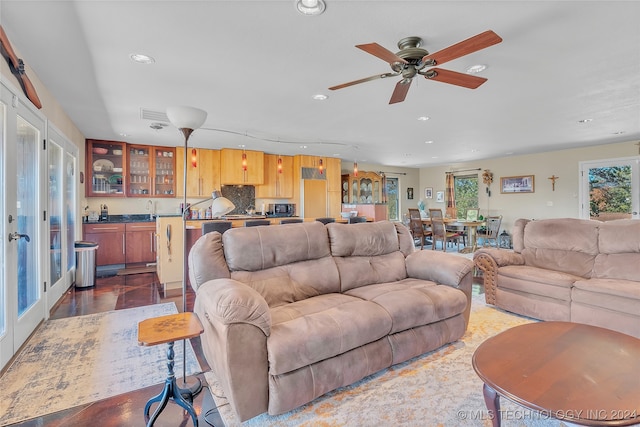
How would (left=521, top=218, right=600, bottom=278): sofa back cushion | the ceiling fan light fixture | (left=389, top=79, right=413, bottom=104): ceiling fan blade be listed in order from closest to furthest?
the ceiling fan light fixture, (left=389, top=79, right=413, bottom=104): ceiling fan blade, (left=521, top=218, right=600, bottom=278): sofa back cushion

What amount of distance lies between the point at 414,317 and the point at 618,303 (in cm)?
190

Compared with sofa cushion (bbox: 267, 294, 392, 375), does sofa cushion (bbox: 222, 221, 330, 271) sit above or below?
above

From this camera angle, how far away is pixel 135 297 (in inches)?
154

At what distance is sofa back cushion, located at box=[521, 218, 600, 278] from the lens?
319 cm

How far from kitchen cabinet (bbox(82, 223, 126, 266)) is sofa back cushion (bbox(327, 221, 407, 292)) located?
15.6 feet

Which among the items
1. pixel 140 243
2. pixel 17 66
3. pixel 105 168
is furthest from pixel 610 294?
pixel 105 168

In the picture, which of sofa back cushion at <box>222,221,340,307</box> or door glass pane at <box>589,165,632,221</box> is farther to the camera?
door glass pane at <box>589,165,632,221</box>

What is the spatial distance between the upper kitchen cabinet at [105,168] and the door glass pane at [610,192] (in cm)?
990

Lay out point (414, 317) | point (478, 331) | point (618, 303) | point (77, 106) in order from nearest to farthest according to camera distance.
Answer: point (414, 317), point (618, 303), point (478, 331), point (77, 106)

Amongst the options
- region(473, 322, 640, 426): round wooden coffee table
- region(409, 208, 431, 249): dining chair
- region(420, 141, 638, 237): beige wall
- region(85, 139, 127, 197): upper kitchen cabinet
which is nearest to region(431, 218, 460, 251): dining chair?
region(409, 208, 431, 249): dining chair

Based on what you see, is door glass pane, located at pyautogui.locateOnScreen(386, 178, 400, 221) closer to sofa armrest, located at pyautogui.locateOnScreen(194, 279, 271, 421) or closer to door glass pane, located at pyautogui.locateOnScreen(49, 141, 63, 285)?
door glass pane, located at pyautogui.locateOnScreen(49, 141, 63, 285)

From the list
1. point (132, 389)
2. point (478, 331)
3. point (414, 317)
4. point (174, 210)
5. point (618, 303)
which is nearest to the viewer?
point (132, 389)

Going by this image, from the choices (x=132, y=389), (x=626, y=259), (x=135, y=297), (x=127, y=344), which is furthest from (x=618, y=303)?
(x=135, y=297)

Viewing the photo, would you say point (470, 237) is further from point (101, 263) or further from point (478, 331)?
point (101, 263)
